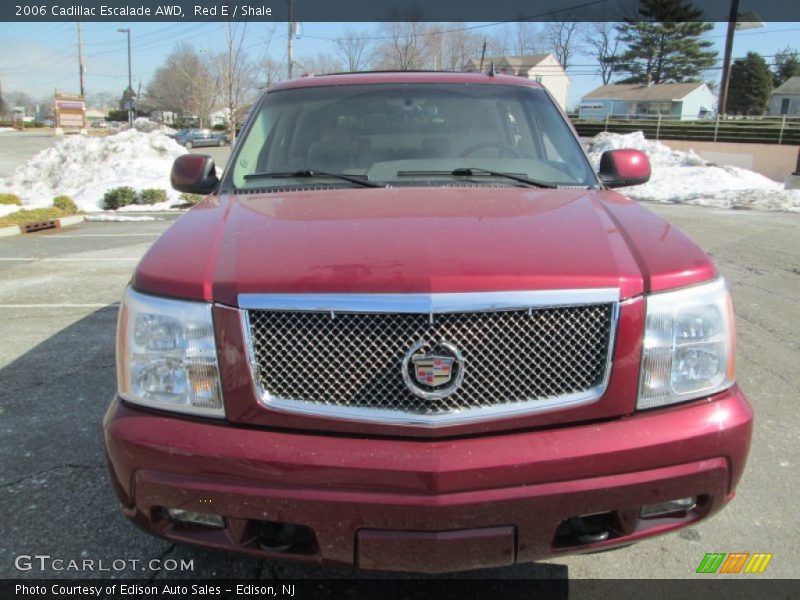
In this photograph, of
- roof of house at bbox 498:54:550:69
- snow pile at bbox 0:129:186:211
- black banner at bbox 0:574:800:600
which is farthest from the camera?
roof of house at bbox 498:54:550:69

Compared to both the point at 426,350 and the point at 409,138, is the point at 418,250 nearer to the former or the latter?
the point at 426,350

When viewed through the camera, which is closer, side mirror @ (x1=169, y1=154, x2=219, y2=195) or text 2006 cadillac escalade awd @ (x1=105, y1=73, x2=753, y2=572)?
text 2006 cadillac escalade awd @ (x1=105, y1=73, x2=753, y2=572)

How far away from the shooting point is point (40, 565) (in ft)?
7.56

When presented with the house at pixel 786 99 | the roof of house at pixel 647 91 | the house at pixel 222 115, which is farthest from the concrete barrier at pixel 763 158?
the house at pixel 786 99

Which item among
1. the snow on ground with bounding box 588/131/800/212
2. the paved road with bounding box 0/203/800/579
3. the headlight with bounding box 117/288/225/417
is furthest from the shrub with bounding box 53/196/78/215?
the headlight with bounding box 117/288/225/417

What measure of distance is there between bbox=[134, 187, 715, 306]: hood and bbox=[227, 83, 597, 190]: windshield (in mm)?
509

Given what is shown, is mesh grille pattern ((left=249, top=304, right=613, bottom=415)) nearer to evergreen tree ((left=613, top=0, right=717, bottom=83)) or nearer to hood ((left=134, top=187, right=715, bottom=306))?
hood ((left=134, top=187, right=715, bottom=306))

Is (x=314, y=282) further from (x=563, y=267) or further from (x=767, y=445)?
(x=767, y=445)

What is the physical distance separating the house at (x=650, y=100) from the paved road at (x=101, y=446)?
58.1 metres

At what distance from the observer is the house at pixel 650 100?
6016 cm

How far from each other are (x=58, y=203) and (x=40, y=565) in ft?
41.9

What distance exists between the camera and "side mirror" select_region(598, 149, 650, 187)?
3285mm

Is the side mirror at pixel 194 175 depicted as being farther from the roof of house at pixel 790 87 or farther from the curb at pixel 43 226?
the roof of house at pixel 790 87

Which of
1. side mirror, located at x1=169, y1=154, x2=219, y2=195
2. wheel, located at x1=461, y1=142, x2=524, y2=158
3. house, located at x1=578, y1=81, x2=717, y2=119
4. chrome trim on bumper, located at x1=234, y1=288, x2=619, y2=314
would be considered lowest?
chrome trim on bumper, located at x1=234, y1=288, x2=619, y2=314
